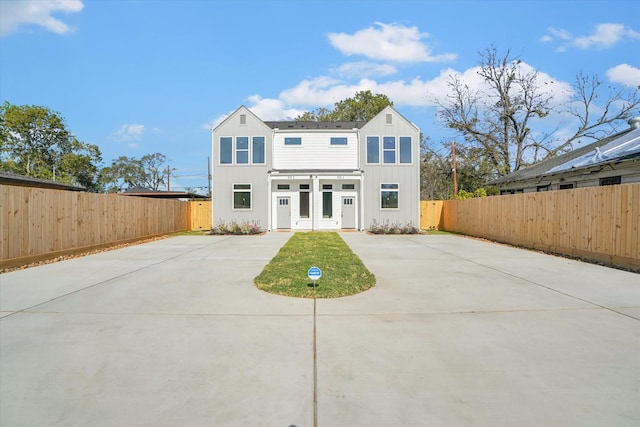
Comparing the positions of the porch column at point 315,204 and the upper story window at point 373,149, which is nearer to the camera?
the porch column at point 315,204

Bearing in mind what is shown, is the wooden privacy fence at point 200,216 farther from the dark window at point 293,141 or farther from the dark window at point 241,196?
the dark window at point 293,141

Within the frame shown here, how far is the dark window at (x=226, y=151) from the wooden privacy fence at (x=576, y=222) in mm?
14386

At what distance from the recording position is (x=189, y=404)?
2678 millimetres

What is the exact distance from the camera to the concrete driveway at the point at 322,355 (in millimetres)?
2592

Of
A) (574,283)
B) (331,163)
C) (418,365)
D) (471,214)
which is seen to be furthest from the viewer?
(331,163)

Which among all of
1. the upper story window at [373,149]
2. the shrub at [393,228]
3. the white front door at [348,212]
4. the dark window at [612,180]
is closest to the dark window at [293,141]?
the upper story window at [373,149]

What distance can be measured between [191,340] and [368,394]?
7.01ft

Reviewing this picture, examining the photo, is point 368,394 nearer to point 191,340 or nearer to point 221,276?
point 191,340

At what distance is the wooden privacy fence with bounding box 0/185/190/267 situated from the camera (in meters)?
8.66

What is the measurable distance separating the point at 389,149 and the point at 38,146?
36.9 m

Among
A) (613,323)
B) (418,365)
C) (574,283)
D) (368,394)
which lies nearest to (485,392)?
(418,365)

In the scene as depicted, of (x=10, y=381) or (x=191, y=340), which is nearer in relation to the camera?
(x=10, y=381)

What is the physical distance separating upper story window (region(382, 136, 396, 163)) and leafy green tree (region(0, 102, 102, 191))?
112 ft

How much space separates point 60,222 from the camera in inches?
410
